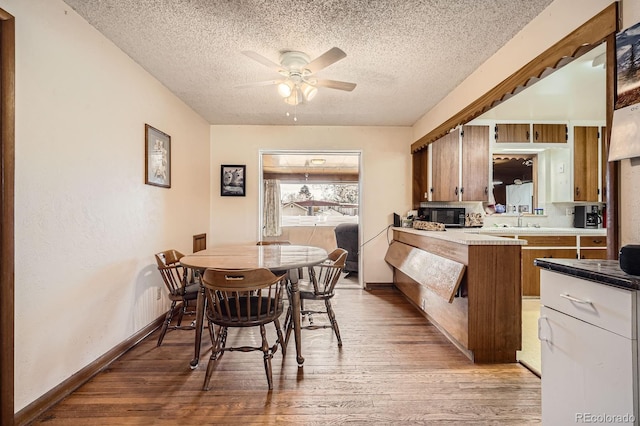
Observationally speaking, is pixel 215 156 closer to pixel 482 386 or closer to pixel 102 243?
pixel 102 243

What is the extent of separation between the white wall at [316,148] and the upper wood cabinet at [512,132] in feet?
4.32

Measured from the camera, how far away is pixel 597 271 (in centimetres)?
110

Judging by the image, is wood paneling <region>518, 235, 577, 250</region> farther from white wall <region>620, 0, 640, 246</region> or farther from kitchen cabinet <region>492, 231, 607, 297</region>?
white wall <region>620, 0, 640, 246</region>

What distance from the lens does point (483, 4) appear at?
1801mm

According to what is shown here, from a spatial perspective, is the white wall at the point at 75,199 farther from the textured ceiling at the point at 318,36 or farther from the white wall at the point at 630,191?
the white wall at the point at 630,191

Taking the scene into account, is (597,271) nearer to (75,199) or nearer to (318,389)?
(318,389)

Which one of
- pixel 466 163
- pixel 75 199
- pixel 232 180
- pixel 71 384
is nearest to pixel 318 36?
pixel 75 199

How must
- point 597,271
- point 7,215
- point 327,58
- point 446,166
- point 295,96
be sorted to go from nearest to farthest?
point 597,271, point 7,215, point 327,58, point 295,96, point 446,166

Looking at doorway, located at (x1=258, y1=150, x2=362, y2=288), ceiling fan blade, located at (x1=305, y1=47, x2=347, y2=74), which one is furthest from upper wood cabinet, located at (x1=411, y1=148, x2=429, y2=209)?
ceiling fan blade, located at (x1=305, y1=47, x2=347, y2=74)

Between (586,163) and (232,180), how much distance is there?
4.80 m

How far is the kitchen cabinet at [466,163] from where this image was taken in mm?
3678

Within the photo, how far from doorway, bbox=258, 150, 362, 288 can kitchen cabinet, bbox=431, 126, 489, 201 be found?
2692 mm

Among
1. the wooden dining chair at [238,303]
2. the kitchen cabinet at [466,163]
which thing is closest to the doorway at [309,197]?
the kitchen cabinet at [466,163]

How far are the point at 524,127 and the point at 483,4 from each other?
270 centimetres
